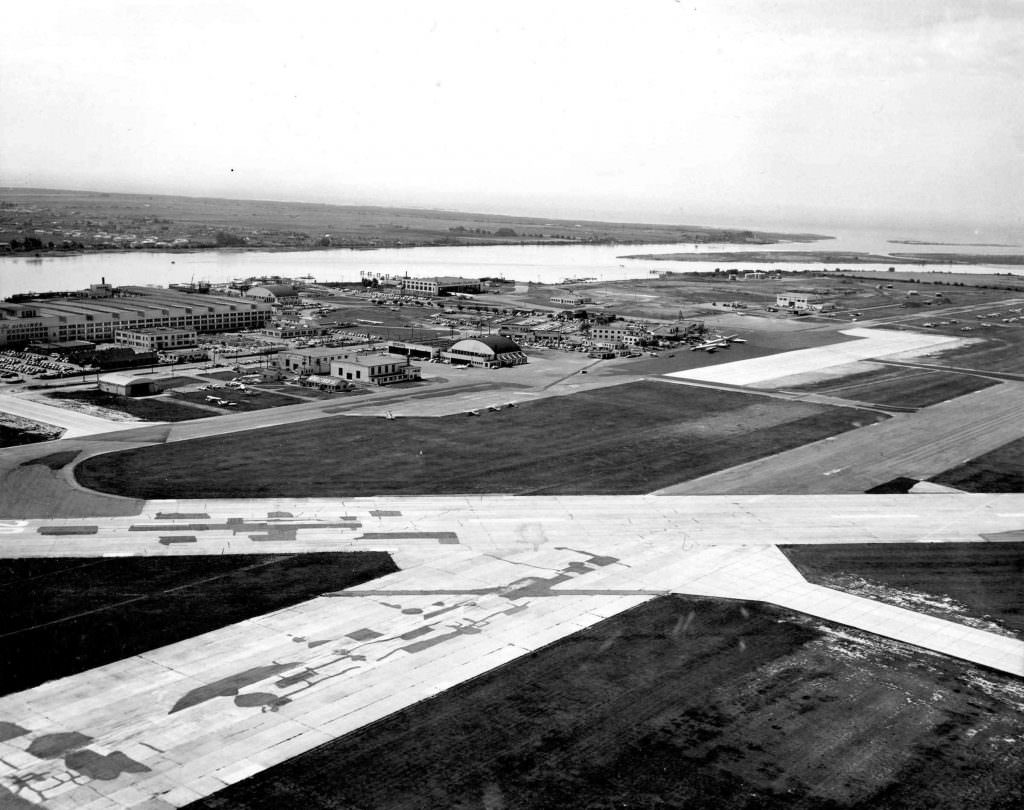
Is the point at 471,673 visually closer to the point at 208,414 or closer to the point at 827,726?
the point at 827,726

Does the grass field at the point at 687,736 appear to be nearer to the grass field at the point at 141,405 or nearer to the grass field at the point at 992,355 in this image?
the grass field at the point at 141,405

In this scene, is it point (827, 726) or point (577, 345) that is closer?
point (827, 726)

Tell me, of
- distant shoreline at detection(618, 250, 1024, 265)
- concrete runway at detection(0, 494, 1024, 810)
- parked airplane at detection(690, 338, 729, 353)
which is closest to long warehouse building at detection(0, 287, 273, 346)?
parked airplane at detection(690, 338, 729, 353)

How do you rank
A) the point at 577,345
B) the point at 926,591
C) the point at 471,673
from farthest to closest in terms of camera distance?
1. the point at 577,345
2. the point at 926,591
3. the point at 471,673

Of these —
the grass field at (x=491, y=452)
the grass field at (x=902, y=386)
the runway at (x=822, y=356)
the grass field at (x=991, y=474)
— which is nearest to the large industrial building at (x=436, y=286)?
the runway at (x=822, y=356)

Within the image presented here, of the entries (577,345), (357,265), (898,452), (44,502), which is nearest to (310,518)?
(44,502)

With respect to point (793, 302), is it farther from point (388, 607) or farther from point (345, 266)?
point (388, 607)
